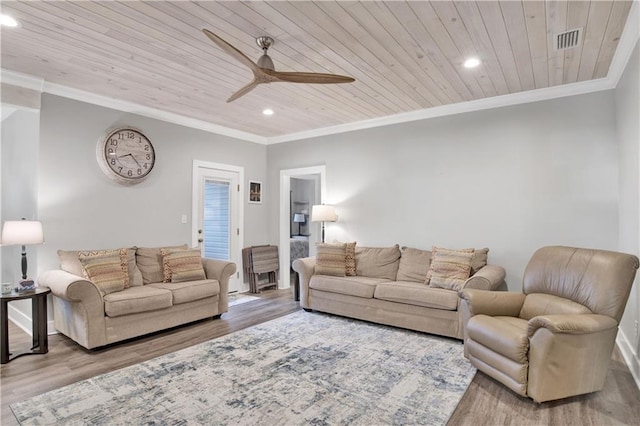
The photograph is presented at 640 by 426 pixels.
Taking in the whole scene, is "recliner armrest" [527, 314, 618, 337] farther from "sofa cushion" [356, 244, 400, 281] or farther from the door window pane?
the door window pane

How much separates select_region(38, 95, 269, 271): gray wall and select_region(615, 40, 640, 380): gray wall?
497cm

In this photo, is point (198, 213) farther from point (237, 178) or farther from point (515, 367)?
point (515, 367)

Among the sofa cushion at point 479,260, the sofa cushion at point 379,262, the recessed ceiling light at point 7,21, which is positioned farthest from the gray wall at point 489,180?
the recessed ceiling light at point 7,21

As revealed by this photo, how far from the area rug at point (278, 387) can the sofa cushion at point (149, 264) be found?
128 centimetres

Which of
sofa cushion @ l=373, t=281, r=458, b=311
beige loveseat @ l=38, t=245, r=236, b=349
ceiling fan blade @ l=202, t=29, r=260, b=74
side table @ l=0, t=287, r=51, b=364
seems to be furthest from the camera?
sofa cushion @ l=373, t=281, r=458, b=311

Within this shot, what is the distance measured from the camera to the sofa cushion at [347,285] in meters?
4.13

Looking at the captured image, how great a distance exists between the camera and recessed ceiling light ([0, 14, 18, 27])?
2.42 m

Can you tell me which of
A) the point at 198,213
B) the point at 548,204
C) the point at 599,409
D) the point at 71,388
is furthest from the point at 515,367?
the point at 198,213

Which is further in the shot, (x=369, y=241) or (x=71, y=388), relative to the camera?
(x=369, y=241)

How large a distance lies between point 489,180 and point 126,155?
4.53 meters

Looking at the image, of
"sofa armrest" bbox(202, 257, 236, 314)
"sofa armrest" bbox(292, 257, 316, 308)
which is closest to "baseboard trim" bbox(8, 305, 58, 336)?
"sofa armrest" bbox(202, 257, 236, 314)

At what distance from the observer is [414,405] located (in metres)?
2.32

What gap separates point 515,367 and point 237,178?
470 centimetres

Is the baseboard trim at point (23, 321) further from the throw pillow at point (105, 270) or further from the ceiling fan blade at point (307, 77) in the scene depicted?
the ceiling fan blade at point (307, 77)
